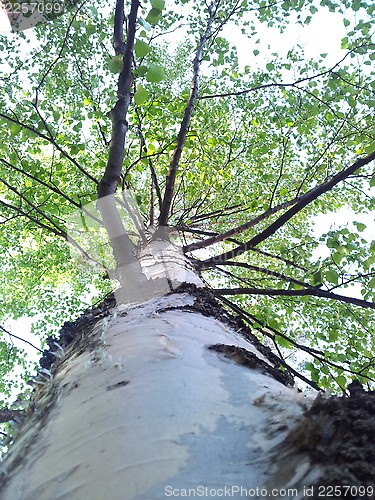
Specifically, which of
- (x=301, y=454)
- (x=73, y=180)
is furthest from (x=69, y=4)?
(x=73, y=180)

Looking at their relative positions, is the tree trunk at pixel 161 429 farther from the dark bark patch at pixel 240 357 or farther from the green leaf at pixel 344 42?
the green leaf at pixel 344 42

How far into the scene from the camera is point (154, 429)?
2.70 ft

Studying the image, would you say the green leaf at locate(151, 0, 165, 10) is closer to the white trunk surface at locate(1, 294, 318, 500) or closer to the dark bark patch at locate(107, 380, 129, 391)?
the white trunk surface at locate(1, 294, 318, 500)

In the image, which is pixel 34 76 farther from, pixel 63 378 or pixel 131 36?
pixel 63 378

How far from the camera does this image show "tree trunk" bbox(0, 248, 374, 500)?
2.24ft

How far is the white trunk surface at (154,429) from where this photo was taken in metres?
0.69

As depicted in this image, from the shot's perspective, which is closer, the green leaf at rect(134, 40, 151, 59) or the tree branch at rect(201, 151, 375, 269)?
the green leaf at rect(134, 40, 151, 59)

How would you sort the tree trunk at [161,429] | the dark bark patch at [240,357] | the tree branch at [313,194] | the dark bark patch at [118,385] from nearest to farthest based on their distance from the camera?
1. the tree trunk at [161,429]
2. the dark bark patch at [118,385]
3. the dark bark patch at [240,357]
4. the tree branch at [313,194]

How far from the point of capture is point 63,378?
1344mm

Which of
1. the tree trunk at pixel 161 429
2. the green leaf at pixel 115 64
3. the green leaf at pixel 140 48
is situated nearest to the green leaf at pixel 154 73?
the green leaf at pixel 140 48

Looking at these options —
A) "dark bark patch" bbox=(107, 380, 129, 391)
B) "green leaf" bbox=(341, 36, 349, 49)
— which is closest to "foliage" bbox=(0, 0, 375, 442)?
"green leaf" bbox=(341, 36, 349, 49)

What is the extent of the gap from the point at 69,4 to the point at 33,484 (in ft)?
9.60

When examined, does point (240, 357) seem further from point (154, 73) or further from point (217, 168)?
point (217, 168)

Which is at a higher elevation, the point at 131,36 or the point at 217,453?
the point at 131,36
